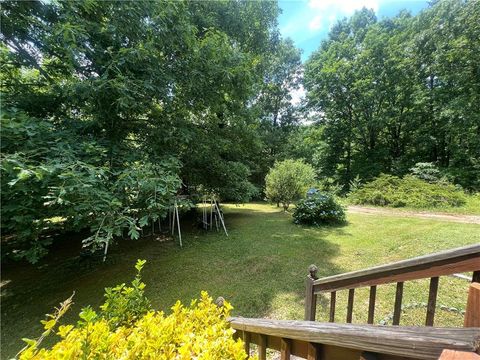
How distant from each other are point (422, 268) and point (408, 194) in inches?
384

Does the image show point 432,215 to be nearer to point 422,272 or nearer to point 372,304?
point 372,304

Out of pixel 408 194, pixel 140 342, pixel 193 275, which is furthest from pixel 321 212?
pixel 140 342

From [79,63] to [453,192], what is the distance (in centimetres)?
1183

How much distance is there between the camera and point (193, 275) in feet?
14.6

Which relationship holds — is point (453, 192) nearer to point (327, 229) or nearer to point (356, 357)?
point (327, 229)

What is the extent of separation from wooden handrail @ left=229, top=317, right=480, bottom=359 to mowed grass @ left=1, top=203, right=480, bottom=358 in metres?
2.22

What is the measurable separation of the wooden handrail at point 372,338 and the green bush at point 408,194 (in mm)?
9595

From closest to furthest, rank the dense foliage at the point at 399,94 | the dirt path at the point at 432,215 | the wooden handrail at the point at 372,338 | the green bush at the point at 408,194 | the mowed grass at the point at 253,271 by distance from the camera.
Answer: the wooden handrail at the point at 372,338 < the mowed grass at the point at 253,271 < the dirt path at the point at 432,215 < the green bush at the point at 408,194 < the dense foliage at the point at 399,94

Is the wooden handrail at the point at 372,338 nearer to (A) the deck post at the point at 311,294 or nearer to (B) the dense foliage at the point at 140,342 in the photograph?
(B) the dense foliage at the point at 140,342

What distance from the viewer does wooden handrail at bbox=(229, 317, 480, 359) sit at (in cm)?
55

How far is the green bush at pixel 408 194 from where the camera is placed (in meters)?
8.31

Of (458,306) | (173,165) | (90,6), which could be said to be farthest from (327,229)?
(90,6)

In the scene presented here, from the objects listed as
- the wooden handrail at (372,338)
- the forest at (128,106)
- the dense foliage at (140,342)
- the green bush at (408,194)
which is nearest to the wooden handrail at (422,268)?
the wooden handrail at (372,338)

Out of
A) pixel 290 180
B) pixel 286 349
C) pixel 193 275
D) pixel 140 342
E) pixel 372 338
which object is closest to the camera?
pixel 372 338
